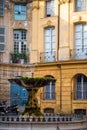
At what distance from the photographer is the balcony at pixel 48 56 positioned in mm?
29370

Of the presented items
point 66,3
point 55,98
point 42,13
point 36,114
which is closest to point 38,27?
point 42,13

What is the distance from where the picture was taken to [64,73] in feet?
93.0

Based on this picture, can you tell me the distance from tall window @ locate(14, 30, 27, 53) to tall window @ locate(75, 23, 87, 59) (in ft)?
15.8

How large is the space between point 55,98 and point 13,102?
133 inches

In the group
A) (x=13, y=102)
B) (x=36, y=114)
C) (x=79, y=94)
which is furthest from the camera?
(x=13, y=102)

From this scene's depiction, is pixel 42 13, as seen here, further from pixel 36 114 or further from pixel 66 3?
pixel 36 114

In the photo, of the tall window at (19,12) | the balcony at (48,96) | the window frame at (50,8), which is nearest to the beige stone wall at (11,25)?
the tall window at (19,12)

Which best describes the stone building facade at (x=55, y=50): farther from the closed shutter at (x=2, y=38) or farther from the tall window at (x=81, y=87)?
the closed shutter at (x=2, y=38)

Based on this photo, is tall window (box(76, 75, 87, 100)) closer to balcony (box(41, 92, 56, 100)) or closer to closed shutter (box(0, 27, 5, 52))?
balcony (box(41, 92, 56, 100))

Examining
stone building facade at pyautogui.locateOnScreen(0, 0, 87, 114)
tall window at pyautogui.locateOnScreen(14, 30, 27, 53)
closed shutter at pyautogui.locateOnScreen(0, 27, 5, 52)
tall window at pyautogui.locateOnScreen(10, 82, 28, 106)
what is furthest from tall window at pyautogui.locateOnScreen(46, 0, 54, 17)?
tall window at pyautogui.locateOnScreen(10, 82, 28, 106)

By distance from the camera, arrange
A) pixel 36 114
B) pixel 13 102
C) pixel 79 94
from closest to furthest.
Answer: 1. pixel 36 114
2. pixel 79 94
3. pixel 13 102

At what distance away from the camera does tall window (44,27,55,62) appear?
29.6m

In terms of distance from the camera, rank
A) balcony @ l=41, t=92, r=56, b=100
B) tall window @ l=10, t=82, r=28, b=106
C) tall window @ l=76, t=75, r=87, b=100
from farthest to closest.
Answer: tall window @ l=10, t=82, r=28, b=106, balcony @ l=41, t=92, r=56, b=100, tall window @ l=76, t=75, r=87, b=100

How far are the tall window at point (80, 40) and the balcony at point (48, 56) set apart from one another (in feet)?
6.33
